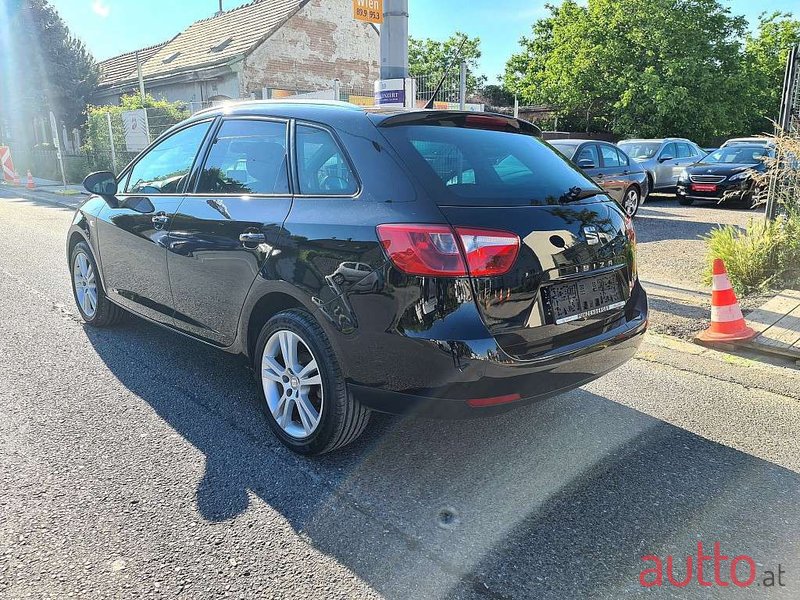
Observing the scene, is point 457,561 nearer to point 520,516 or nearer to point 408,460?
point 520,516

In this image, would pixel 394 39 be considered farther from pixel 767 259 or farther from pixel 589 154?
pixel 589 154

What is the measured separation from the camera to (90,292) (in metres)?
5.10

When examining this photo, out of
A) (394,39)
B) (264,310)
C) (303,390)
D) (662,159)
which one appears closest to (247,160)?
(264,310)

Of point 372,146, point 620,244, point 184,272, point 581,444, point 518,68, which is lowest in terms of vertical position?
point 581,444

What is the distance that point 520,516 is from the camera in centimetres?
268

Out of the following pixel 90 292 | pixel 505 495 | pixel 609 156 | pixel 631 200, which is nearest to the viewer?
pixel 505 495

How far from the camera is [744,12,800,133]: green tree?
31.0m

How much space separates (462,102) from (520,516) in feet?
45.3

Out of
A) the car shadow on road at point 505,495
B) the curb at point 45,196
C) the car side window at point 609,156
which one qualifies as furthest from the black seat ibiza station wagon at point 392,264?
the curb at point 45,196

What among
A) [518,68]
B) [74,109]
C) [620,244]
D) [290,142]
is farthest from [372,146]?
[518,68]

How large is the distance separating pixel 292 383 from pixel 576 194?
5.67ft

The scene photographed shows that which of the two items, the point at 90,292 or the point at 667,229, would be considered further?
the point at 667,229

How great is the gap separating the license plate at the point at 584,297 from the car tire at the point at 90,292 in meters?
3.68

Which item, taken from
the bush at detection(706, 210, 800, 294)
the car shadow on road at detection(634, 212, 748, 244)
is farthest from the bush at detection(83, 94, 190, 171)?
the bush at detection(706, 210, 800, 294)
